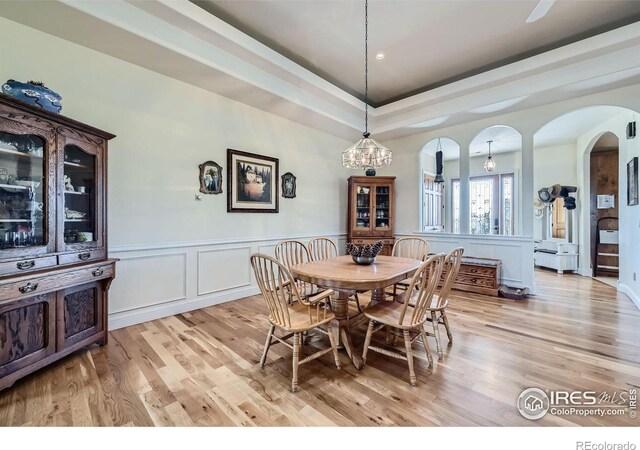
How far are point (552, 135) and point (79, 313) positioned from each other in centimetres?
818

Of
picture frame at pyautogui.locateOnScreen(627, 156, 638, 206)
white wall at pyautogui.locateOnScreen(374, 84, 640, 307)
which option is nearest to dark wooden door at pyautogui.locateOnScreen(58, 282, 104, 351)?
white wall at pyautogui.locateOnScreen(374, 84, 640, 307)

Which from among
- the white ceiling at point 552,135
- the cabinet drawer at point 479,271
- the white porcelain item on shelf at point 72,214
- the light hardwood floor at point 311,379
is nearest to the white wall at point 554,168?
the white ceiling at point 552,135

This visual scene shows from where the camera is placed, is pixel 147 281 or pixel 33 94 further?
pixel 147 281

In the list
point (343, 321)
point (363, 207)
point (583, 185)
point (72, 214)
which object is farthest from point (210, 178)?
point (583, 185)

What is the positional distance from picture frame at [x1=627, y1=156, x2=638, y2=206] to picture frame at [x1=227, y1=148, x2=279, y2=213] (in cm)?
498

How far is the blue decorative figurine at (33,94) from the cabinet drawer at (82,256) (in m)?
1.14

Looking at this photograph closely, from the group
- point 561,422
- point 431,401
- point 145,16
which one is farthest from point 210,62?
point 561,422

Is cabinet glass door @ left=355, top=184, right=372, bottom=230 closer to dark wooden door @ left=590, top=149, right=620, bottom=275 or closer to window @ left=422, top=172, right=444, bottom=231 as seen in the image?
window @ left=422, top=172, right=444, bottom=231

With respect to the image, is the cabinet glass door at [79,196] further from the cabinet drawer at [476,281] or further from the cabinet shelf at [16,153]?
the cabinet drawer at [476,281]

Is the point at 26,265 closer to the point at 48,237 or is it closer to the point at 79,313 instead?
the point at 48,237

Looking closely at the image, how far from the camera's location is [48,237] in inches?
80.8

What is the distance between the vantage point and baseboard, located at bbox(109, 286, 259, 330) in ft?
9.49
